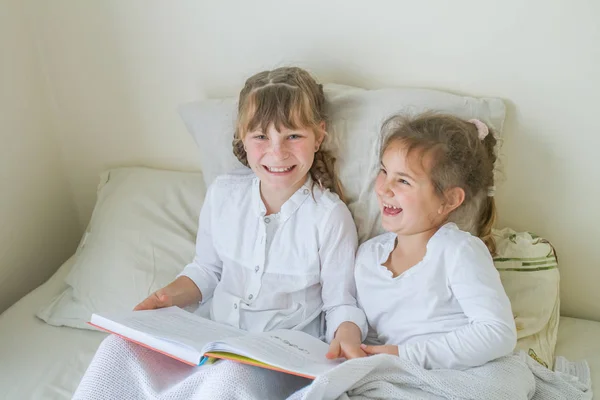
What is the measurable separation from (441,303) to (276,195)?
399 mm

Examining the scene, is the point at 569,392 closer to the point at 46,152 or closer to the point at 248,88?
the point at 248,88

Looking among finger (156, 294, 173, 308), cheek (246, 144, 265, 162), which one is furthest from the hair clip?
finger (156, 294, 173, 308)

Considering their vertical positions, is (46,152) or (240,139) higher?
(240,139)

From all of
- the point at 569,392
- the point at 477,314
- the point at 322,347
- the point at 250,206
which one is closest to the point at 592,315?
the point at 569,392

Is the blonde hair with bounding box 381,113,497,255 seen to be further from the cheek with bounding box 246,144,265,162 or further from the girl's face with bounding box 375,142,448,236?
the cheek with bounding box 246,144,265,162

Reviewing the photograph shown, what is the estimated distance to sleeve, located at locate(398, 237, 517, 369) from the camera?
1.00m

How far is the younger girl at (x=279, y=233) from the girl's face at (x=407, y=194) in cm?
13

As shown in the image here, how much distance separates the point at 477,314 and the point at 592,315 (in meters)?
0.51

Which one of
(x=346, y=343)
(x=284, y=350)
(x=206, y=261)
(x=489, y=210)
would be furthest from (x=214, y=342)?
(x=489, y=210)

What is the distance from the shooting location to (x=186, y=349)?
101 cm

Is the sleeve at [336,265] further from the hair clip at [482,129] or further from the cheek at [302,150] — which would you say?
the hair clip at [482,129]

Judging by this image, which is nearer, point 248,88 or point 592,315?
point 248,88

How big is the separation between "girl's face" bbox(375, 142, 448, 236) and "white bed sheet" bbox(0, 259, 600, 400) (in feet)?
1.39

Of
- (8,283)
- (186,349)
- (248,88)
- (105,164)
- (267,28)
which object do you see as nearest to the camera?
(186,349)
